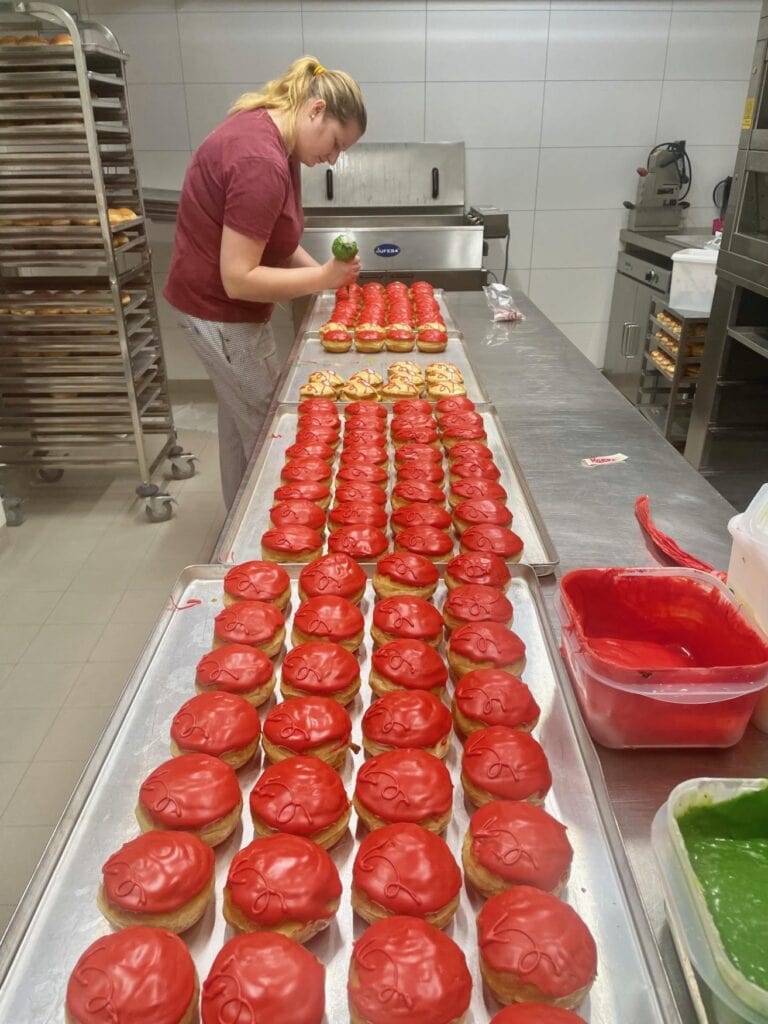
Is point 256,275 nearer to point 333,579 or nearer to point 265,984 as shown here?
point 333,579

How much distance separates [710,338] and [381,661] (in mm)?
3064

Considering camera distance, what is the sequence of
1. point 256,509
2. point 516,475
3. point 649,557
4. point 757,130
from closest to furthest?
point 649,557
point 256,509
point 516,475
point 757,130

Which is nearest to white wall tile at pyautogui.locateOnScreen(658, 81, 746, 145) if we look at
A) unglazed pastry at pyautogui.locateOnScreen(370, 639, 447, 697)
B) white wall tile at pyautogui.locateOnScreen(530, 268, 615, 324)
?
white wall tile at pyautogui.locateOnScreen(530, 268, 615, 324)

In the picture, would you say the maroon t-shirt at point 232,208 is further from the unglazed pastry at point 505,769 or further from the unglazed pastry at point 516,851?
the unglazed pastry at point 516,851

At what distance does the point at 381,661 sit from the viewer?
1.29 meters

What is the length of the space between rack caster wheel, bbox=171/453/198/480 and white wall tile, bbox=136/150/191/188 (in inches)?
84.4

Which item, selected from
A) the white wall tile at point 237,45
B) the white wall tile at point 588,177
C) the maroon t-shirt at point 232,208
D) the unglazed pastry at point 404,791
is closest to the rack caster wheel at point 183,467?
the maroon t-shirt at point 232,208

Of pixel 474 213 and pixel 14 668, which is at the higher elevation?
pixel 474 213

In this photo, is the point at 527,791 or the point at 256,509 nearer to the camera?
the point at 527,791

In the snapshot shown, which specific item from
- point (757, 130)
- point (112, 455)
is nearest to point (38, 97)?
point (112, 455)

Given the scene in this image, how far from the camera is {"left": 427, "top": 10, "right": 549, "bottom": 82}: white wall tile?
494cm

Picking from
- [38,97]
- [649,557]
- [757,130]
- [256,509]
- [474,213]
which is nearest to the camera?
[649,557]

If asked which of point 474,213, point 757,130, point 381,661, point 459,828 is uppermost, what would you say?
point 757,130

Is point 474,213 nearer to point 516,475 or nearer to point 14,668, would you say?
point 516,475
